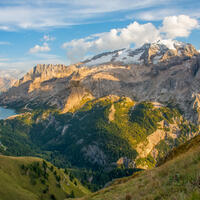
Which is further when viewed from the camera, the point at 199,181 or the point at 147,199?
the point at 147,199

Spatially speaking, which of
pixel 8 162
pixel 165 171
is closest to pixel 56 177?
pixel 8 162

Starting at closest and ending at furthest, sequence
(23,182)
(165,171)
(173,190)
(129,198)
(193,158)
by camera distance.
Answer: (173,190) → (129,198) → (193,158) → (165,171) → (23,182)

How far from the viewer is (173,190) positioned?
13508 mm

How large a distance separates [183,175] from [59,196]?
13071cm

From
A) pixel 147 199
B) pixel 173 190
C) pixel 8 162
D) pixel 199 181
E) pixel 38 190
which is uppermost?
pixel 199 181

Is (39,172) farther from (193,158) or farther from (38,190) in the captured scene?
(193,158)

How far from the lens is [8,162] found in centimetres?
12131

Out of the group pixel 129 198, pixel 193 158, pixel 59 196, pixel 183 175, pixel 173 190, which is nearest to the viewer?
pixel 173 190

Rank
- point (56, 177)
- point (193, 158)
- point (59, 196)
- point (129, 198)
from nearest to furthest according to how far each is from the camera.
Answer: point (129, 198), point (193, 158), point (59, 196), point (56, 177)

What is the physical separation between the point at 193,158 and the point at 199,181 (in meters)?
6.37

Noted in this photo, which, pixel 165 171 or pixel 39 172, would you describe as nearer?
pixel 165 171

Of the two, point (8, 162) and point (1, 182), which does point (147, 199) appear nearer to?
point (1, 182)

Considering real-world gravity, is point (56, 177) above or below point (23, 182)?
below

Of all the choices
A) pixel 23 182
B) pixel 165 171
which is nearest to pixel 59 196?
pixel 23 182
